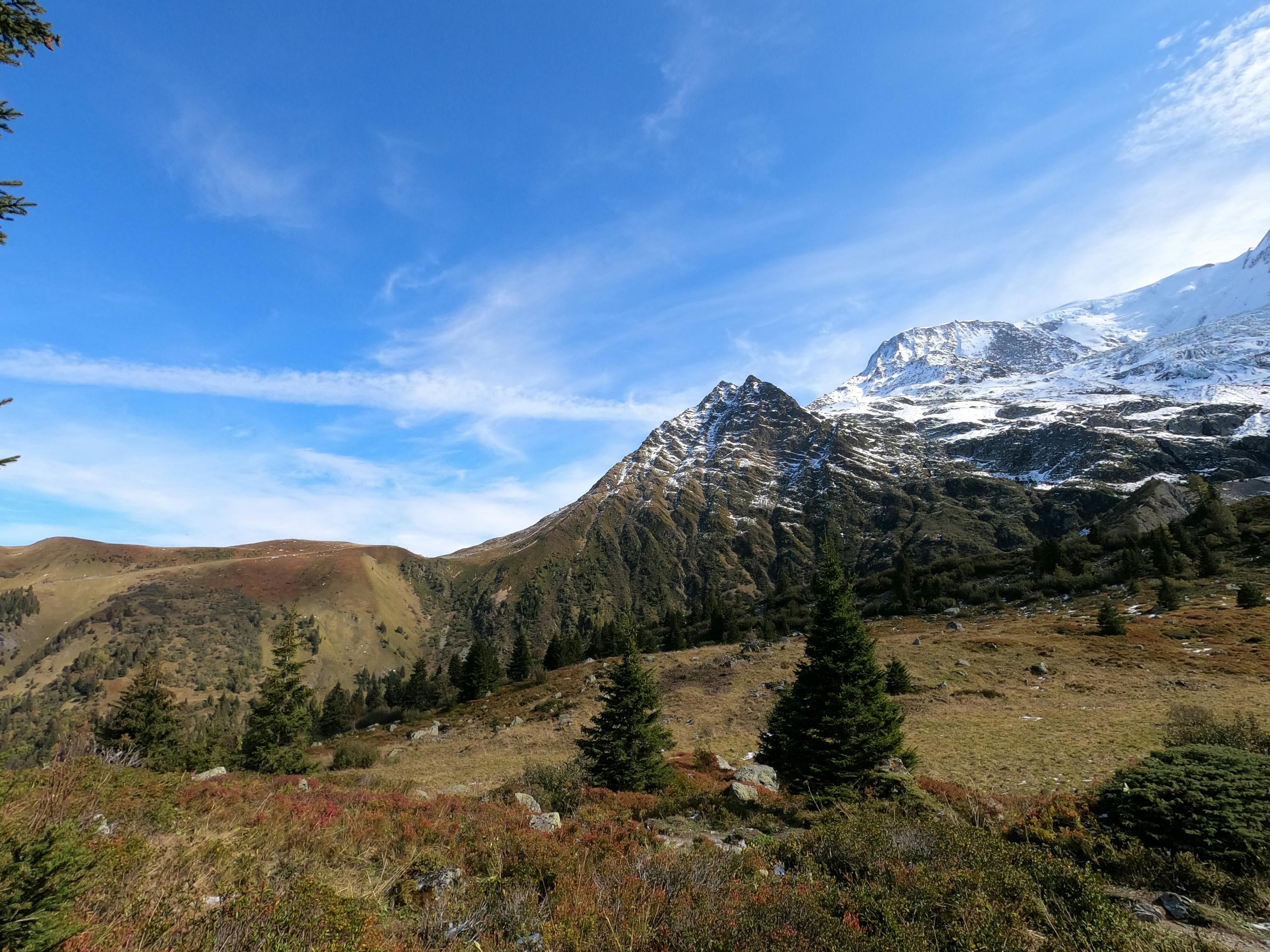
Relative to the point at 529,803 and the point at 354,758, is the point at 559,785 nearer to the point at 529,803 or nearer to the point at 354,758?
the point at 529,803

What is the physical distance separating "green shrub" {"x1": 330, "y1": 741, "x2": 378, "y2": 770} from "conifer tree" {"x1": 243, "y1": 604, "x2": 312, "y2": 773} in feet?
6.45

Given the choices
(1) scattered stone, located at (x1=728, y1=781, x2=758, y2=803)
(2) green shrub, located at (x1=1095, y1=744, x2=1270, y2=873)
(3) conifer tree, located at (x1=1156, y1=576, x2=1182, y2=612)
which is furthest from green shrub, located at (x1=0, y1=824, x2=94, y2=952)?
(3) conifer tree, located at (x1=1156, y1=576, x2=1182, y2=612)

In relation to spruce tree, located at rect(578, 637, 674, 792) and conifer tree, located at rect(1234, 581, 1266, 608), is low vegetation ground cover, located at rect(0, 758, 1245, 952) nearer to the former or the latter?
spruce tree, located at rect(578, 637, 674, 792)

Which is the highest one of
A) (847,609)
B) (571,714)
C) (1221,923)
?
(847,609)

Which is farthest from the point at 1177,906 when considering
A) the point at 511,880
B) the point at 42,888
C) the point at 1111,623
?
the point at 1111,623

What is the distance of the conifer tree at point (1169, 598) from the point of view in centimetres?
4897

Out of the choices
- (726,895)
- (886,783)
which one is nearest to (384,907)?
(726,895)

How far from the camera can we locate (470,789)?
2158 centimetres

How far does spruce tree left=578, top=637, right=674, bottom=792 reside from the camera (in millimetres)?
18750

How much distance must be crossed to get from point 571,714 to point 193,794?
1211 inches

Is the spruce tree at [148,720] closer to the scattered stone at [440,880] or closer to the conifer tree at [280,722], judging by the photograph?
the conifer tree at [280,722]

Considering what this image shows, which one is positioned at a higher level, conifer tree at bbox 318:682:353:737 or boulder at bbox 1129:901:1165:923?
boulder at bbox 1129:901:1165:923

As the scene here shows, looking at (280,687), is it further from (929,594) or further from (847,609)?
(929,594)

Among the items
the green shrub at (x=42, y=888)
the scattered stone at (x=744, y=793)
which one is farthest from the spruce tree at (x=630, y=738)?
the green shrub at (x=42, y=888)
